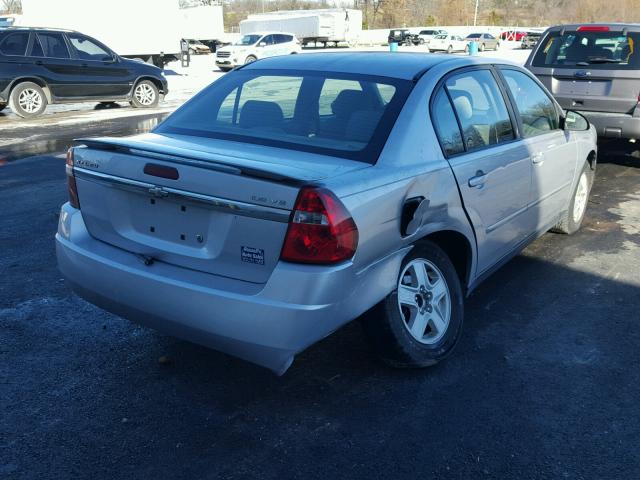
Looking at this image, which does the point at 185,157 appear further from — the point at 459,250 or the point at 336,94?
the point at 459,250

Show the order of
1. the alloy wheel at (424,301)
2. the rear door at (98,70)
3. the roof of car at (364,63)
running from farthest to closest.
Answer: the rear door at (98,70)
the roof of car at (364,63)
the alloy wheel at (424,301)

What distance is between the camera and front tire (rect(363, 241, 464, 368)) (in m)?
3.36

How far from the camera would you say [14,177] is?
8.41m

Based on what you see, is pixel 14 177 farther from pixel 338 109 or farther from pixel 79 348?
pixel 338 109

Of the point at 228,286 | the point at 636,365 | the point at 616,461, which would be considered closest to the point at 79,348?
A: the point at 228,286

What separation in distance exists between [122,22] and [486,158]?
25.3 metres

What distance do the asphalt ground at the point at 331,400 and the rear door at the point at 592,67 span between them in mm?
4534

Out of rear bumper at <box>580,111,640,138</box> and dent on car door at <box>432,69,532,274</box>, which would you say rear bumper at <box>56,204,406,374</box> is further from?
rear bumper at <box>580,111,640,138</box>

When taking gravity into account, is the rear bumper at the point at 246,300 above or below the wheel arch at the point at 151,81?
above

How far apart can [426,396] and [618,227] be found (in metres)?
3.91

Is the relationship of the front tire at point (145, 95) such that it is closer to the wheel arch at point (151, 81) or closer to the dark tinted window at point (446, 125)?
the wheel arch at point (151, 81)

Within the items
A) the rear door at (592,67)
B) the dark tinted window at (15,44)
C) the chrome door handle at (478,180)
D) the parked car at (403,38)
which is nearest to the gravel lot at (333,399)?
the chrome door handle at (478,180)

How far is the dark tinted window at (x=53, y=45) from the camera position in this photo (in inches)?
583

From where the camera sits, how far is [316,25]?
5822cm
